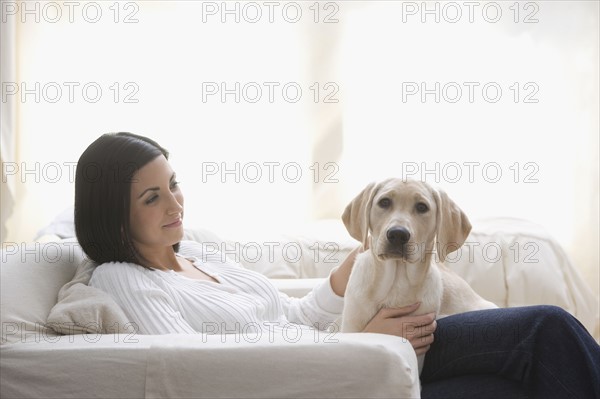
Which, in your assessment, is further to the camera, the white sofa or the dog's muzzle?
the dog's muzzle

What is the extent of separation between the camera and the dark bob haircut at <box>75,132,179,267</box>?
6.33ft

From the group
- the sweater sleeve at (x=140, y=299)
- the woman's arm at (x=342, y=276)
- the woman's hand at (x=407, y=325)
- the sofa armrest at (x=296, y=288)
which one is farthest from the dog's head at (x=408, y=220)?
the sofa armrest at (x=296, y=288)

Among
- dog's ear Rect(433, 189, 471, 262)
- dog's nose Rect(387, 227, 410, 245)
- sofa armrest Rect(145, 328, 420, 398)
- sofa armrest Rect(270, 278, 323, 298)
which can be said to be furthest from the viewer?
sofa armrest Rect(270, 278, 323, 298)

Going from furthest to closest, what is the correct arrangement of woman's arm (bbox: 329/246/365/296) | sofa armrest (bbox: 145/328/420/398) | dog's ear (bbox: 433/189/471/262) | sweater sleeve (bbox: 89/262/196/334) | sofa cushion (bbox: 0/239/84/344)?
1. woman's arm (bbox: 329/246/365/296)
2. dog's ear (bbox: 433/189/471/262)
3. sweater sleeve (bbox: 89/262/196/334)
4. sofa cushion (bbox: 0/239/84/344)
5. sofa armrest (bbox: 145/328/420/398)

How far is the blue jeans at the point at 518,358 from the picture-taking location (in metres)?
1.67

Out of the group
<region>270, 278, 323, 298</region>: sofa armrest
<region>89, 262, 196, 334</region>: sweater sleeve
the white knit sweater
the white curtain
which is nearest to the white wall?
the white curtain

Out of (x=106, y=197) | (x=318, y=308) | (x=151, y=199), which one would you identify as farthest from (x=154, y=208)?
(x=318, y=308)

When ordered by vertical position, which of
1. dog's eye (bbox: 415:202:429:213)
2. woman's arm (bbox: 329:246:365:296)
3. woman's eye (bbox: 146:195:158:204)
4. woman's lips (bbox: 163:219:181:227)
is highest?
woman's eye (bbox: 146:195:158:204)

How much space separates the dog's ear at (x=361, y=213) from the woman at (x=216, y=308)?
23 cm

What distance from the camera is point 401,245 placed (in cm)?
189

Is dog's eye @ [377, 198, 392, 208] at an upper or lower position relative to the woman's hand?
upper

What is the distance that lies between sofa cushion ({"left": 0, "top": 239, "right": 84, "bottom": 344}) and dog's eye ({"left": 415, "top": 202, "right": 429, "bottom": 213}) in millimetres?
942

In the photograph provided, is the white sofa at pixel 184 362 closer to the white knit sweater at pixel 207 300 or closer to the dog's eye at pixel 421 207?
the white knit sweater at pixel 207 300

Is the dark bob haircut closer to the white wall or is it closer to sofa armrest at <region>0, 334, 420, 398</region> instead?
sofa armrest at <region>0, 334, 420, 398</region>
